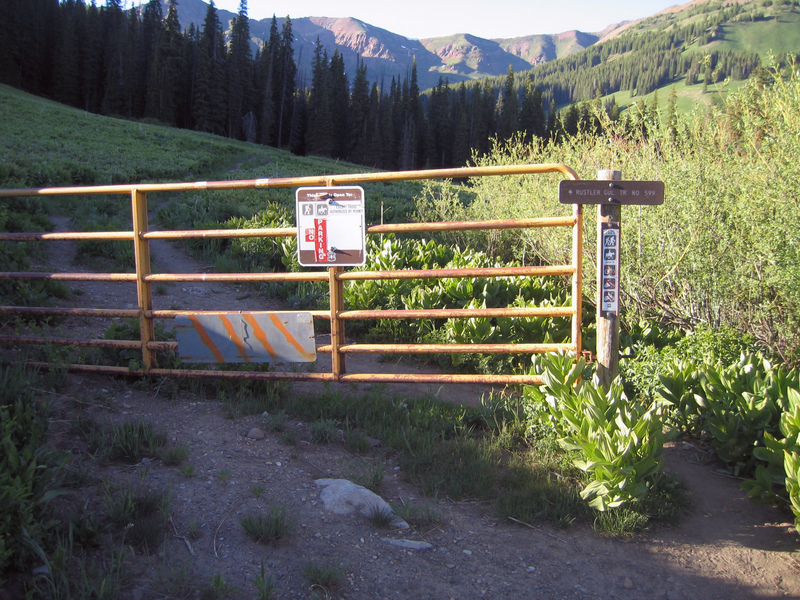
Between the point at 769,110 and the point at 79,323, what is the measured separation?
24.8ft

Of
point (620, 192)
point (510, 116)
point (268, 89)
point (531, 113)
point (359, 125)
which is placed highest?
point (268, 89)

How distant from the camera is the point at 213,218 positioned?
480 inches

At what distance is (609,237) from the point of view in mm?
4148

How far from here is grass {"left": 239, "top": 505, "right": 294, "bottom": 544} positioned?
9.50 feet

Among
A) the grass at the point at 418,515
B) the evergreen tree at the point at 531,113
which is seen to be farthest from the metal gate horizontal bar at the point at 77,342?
the evergreen tree at the point at 531,113

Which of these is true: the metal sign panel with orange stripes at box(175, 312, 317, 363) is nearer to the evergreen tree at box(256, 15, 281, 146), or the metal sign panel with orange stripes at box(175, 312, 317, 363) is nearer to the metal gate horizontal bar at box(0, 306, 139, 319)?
the metal gate horizontal bar at box(0, 306, 139, 319)

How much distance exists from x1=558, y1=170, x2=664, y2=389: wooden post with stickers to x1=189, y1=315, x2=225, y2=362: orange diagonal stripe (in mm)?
2863

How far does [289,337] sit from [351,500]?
1654mm

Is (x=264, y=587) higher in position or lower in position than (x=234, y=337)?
lower

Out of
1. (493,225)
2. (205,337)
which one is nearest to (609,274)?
(493,225)

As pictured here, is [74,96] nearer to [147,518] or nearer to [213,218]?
[213,218]

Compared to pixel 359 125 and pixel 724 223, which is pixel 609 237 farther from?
pixel 359 125

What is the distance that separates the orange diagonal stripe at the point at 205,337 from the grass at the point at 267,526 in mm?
1906

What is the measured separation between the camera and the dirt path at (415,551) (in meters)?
2.72
